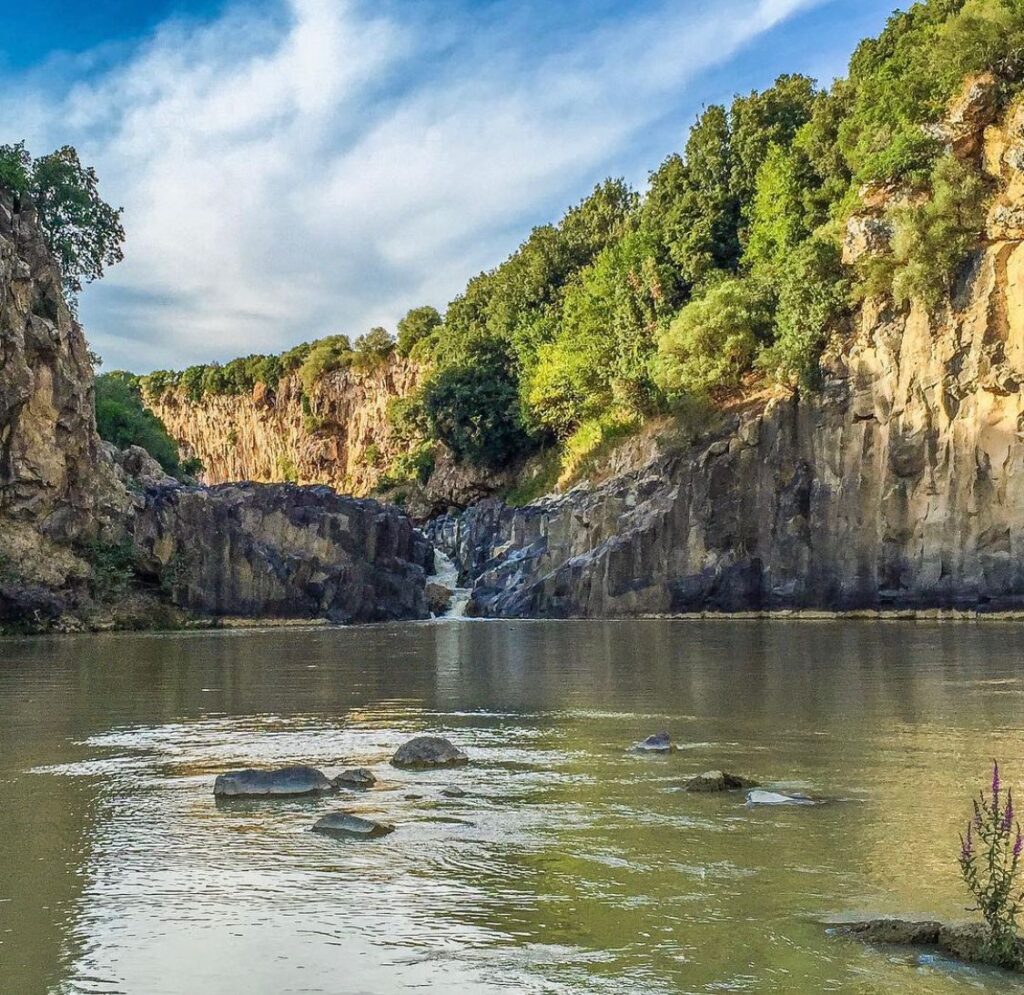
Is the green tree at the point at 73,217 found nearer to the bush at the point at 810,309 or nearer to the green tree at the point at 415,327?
the bush at the point at 810,309

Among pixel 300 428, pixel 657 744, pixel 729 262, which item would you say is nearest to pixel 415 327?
pixel 300 428

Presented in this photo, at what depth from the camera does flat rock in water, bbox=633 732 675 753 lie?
12424 millimetres

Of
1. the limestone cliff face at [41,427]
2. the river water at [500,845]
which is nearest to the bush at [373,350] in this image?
the limestone cliff face at [41,427]

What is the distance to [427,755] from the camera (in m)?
11.8

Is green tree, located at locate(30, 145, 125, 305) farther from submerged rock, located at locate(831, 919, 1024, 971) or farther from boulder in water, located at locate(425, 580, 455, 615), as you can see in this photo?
submerged rock, located at locate(831, 919, 1024, 971)

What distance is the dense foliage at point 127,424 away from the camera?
237 ft

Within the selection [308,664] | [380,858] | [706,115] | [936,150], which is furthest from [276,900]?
[706,115]

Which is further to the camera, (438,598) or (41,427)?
(438,598)

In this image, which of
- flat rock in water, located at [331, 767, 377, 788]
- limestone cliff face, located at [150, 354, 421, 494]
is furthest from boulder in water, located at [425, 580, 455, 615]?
flat rock in water, located at [331, 767, 377, 788]

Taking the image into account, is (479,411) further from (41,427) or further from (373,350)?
(41,427)

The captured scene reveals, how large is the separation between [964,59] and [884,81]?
26.4 ft

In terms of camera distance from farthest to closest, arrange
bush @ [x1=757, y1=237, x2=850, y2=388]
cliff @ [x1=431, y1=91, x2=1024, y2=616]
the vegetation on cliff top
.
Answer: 1. bush @ [x1=757, y1=237, x2=850, y2=388]
2. the vegetation on cliff top
3. cliff @ [x1=431, y1=91, x2=1024, y2=616]

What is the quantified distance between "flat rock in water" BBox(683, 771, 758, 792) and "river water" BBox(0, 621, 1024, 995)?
0.61 feet

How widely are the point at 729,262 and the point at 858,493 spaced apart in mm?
28921
